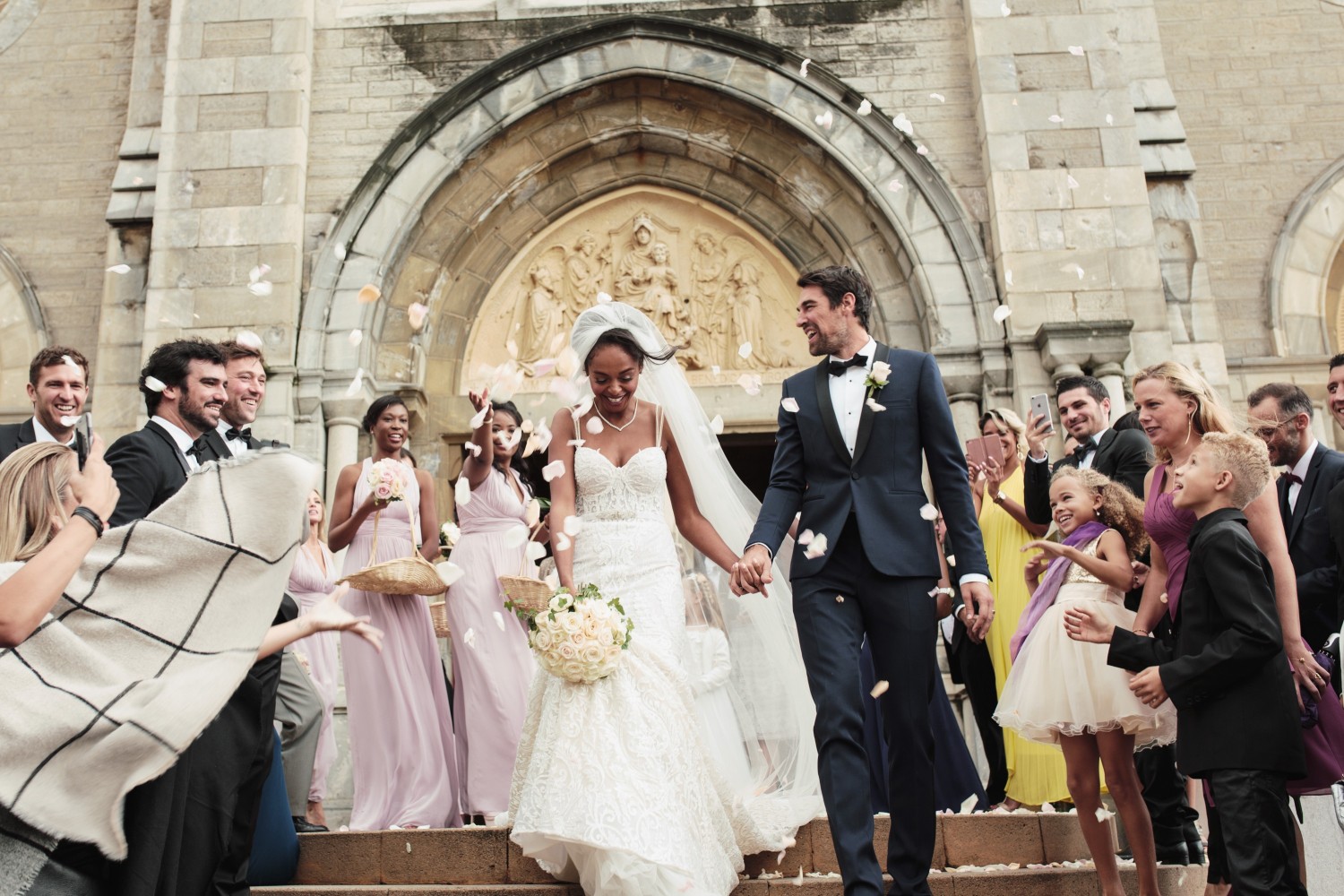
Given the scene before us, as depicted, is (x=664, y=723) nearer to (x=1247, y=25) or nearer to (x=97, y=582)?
(x=97, y=582)

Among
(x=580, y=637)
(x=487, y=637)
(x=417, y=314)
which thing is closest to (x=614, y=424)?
(x=580, y=637)

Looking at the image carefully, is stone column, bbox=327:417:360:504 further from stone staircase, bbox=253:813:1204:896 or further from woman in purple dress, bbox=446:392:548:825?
stone staircase, bbox=253:813:1204:896

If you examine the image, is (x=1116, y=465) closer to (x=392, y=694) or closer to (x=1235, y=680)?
(x=1235, y=680)

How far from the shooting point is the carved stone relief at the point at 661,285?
35.9ft

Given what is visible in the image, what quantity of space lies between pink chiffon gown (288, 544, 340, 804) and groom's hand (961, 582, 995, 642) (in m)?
3.78

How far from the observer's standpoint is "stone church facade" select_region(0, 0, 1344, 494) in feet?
32.3

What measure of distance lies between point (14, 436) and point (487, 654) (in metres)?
2.53

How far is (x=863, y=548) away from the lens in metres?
4.38

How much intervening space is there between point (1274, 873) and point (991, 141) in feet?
24.1

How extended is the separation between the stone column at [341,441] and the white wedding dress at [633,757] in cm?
→ 488

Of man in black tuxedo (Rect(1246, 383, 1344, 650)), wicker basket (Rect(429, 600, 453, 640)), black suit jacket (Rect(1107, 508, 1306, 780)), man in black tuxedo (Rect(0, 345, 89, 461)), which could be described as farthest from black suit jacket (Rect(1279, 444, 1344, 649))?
man in black tuxedo (Rect(0, 345, 89, 461))

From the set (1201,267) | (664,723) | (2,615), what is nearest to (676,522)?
(664,723)

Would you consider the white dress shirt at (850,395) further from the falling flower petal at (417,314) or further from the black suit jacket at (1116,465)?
the falling flower petal at (417,314)

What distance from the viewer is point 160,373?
14.9 feet
